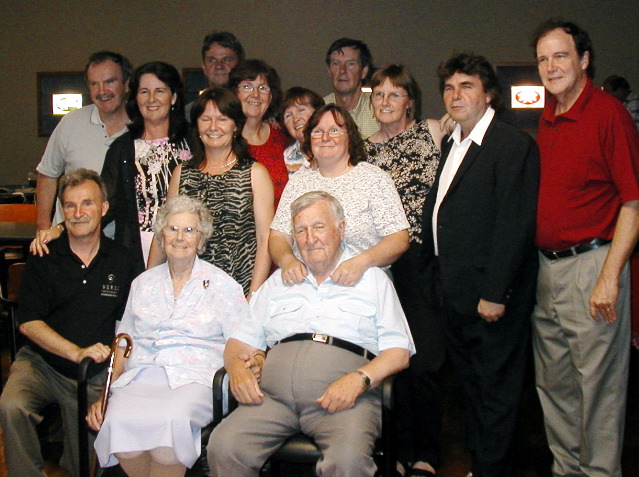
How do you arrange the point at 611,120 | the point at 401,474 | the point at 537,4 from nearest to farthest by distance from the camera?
the point at 611,120 → the point at 401,474 → the point at 537,4

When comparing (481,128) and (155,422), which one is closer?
(155,422)

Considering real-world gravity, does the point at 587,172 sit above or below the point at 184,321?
above

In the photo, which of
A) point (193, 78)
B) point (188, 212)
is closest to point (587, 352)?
point (188, 212)

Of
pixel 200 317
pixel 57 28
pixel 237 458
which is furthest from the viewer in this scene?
pixel 57 28

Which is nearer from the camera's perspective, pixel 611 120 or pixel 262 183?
pixel 611 120

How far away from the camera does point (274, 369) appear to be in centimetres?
242

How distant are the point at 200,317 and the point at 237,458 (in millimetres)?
627

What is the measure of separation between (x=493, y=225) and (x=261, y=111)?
4.63ft

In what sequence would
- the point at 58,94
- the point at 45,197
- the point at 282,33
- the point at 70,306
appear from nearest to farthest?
the point at 70,306
the point at 45,197
the point at 282,33
the point at 58,94

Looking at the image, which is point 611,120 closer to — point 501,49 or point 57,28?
point 501,49

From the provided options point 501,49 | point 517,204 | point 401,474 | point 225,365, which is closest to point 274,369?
point 225,365

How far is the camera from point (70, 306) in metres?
2.79

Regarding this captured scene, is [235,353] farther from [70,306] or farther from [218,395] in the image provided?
[70,306]

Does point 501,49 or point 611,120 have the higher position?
point 501,49
